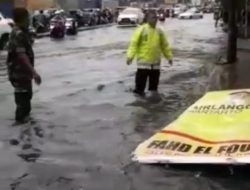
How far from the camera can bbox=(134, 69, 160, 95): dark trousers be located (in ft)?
46.0

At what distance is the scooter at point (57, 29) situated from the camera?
139ft

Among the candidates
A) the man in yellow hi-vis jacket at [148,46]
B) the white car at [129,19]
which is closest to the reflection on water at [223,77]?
the man in yellow hi-vis jacket at [148,46]

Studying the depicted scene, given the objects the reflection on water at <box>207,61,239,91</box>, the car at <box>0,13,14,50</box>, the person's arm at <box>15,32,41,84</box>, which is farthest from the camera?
the car at <box>0,13,14,50</box>

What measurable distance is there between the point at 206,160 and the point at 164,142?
72cm

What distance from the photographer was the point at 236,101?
8.66 meters

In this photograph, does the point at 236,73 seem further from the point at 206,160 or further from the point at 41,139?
the point at 206,160

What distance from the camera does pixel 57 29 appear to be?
4244cm

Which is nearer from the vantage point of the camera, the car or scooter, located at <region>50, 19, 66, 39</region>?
the car

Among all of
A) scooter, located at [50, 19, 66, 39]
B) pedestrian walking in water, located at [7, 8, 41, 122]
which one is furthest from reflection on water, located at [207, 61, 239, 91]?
scooter, located at [50, 19, 66, 39]

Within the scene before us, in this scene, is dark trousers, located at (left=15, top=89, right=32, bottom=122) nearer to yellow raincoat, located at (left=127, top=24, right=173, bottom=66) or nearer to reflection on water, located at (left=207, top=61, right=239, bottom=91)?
yellow raincoat, located at (left=127, top=24, right=173, bottom=66)

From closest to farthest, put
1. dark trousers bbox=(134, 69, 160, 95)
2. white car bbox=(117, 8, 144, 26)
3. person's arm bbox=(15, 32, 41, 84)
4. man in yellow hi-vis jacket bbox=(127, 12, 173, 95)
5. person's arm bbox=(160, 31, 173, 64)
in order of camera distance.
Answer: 1. person's arm bbox=(15, 32, 41, 84)
2. man in yellow hi-vis jacket bbox=(127, 12, 173, 95)
3. person's arm bbox=(160, 31, 173, 64)
4. dark trousers bbox=(134, 69, 160, 95)
5. white car bbox=(117, 8, 144, 26)

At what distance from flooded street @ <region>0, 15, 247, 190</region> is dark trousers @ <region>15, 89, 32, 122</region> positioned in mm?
193

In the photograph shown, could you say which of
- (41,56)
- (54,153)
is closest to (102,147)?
(54,153)

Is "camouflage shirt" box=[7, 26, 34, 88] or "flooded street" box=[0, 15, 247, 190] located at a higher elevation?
"camouflage shirt" box=[7, 26, 34, 88]
